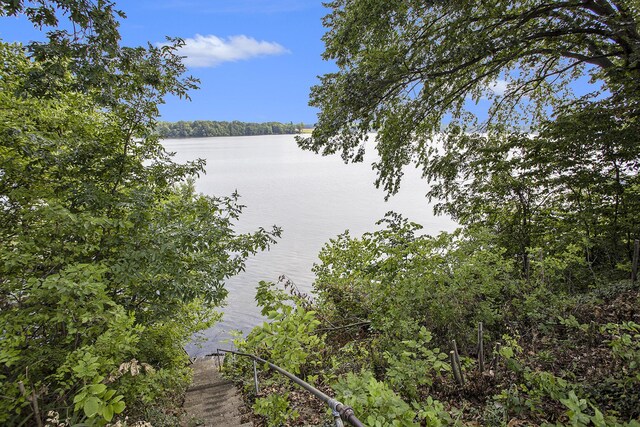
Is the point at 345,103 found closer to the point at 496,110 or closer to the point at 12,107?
the point at 12,107

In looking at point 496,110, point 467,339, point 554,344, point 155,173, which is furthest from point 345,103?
point 496,110

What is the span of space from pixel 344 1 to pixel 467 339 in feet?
22.7

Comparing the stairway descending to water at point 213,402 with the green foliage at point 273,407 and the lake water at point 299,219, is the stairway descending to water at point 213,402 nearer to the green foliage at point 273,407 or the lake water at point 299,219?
the lake water at point 299,219

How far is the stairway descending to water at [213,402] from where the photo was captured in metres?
5.28

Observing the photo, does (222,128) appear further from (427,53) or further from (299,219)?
(427,53)

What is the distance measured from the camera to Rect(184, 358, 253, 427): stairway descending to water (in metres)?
5.28

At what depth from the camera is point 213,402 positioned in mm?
6449

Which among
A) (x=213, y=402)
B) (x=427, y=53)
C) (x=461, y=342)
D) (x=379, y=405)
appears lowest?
(x=213, y=402)

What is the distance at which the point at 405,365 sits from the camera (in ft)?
10.4

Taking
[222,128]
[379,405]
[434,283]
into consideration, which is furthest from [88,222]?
[222,128]

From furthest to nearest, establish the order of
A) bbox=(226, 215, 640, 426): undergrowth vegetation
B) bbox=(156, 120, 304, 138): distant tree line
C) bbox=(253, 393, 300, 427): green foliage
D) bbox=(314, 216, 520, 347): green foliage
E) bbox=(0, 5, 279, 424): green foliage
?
1. bbox=(156, 120, 304, 138): distant tree line
2. bbox=(314, 216, 520, 347): green foliage
3. bbox=(0, 5, 279, 424): green foliage
4. bbox=(253, 393, 300, 427): green foliage
5. bbox=(226, 215, 640, 426): undergrowth vegetation

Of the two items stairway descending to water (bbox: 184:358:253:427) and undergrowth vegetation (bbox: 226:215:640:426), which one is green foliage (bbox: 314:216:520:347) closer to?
undergrowth vegetation (bbox: 226:215:640:426)

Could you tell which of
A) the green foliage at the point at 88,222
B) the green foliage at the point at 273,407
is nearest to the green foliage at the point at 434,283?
the green foliage at the point at 273,407

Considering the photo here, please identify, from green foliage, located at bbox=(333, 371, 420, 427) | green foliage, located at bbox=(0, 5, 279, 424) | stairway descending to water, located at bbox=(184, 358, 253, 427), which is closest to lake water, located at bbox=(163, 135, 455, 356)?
stairway descending to water, located at bbox=(184, 358, 253, 427)
